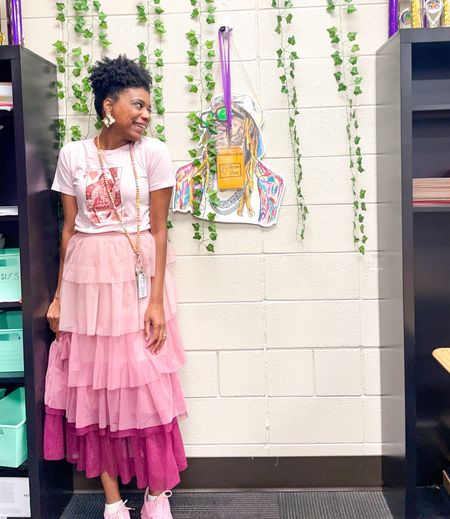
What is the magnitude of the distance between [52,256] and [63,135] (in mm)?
527

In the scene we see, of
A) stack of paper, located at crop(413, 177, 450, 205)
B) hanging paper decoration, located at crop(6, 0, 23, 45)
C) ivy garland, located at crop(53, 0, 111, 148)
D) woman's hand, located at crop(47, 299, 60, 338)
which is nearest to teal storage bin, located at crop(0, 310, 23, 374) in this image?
woman's hand, located at crop(47, 299, 60, 338)

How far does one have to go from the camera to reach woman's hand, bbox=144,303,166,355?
2.24 metres

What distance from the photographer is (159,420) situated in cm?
226

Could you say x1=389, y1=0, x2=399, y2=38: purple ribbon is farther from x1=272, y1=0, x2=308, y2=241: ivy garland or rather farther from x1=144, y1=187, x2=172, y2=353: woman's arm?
x1=144, y1=187, x2=172, y2=353: woman's arm

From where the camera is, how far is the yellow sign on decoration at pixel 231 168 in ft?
8.20

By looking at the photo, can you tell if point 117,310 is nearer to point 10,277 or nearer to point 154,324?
point 154,324

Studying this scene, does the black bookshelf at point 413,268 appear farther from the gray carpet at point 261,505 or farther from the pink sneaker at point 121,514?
the pink sneaker at point 121,514

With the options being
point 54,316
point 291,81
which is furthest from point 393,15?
point 54,316

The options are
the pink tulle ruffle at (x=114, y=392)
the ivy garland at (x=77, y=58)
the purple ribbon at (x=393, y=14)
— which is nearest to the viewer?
the pink tulle ruffle at (x=114, y=392)

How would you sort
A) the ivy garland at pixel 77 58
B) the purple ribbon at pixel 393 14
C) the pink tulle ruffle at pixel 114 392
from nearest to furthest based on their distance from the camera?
the pink tulle ruffle at pixel 114 392 < the purple ribbon at pixel 393 14 < the ivy garland at pixel 77 58

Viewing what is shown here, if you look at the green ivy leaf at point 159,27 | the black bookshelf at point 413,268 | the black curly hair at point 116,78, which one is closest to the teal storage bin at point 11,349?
the black curly hair at point 116,78

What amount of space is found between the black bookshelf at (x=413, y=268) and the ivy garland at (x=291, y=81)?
0.33 meters

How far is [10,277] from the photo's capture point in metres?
2.35

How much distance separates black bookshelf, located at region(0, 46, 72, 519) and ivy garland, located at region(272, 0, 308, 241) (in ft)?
3.17
